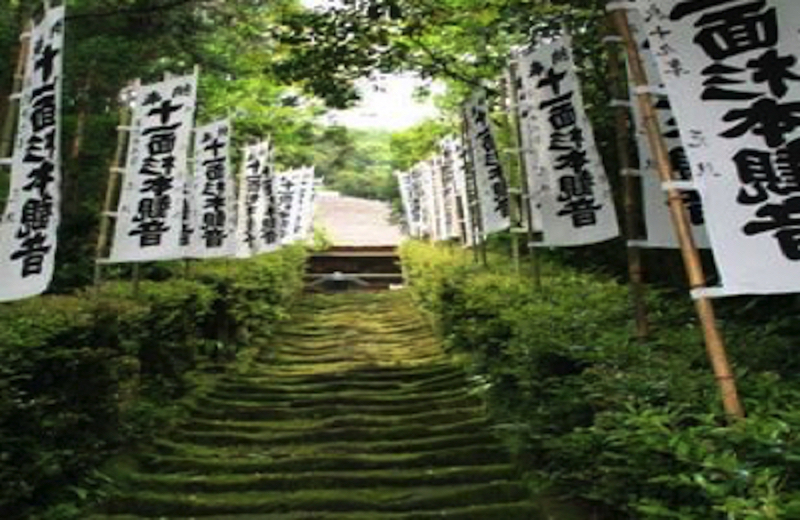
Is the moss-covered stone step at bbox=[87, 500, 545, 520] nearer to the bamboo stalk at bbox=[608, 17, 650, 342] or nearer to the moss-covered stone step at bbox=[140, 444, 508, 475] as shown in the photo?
the moss-covered stone step at bbox=[140, 444, 508, 475]

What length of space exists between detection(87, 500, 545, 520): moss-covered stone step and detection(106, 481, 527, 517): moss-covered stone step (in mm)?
102

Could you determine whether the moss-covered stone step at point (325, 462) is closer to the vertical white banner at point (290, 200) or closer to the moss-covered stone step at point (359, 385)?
the moss-covered stone step at point (359, 385)

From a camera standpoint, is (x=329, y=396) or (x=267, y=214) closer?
(x=329, y=396)

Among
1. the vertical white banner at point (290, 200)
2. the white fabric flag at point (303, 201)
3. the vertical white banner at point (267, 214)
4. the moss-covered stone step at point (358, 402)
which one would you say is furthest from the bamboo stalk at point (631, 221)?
the white fabric flag at point (303, 201)

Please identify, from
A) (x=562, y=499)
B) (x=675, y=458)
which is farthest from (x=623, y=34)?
(x=562, y=499)

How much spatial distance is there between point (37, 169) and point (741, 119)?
194 inches

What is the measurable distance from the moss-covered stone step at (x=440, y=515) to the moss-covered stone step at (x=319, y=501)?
0.10 metres

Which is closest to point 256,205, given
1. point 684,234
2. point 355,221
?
point 684,234

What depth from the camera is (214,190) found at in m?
13.2

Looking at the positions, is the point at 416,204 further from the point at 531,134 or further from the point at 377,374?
the point at 531,134

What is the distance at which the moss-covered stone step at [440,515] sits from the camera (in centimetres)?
644

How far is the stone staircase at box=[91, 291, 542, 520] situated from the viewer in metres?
6.76

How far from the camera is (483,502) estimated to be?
6836 mm

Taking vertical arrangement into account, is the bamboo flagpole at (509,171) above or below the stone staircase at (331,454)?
above
